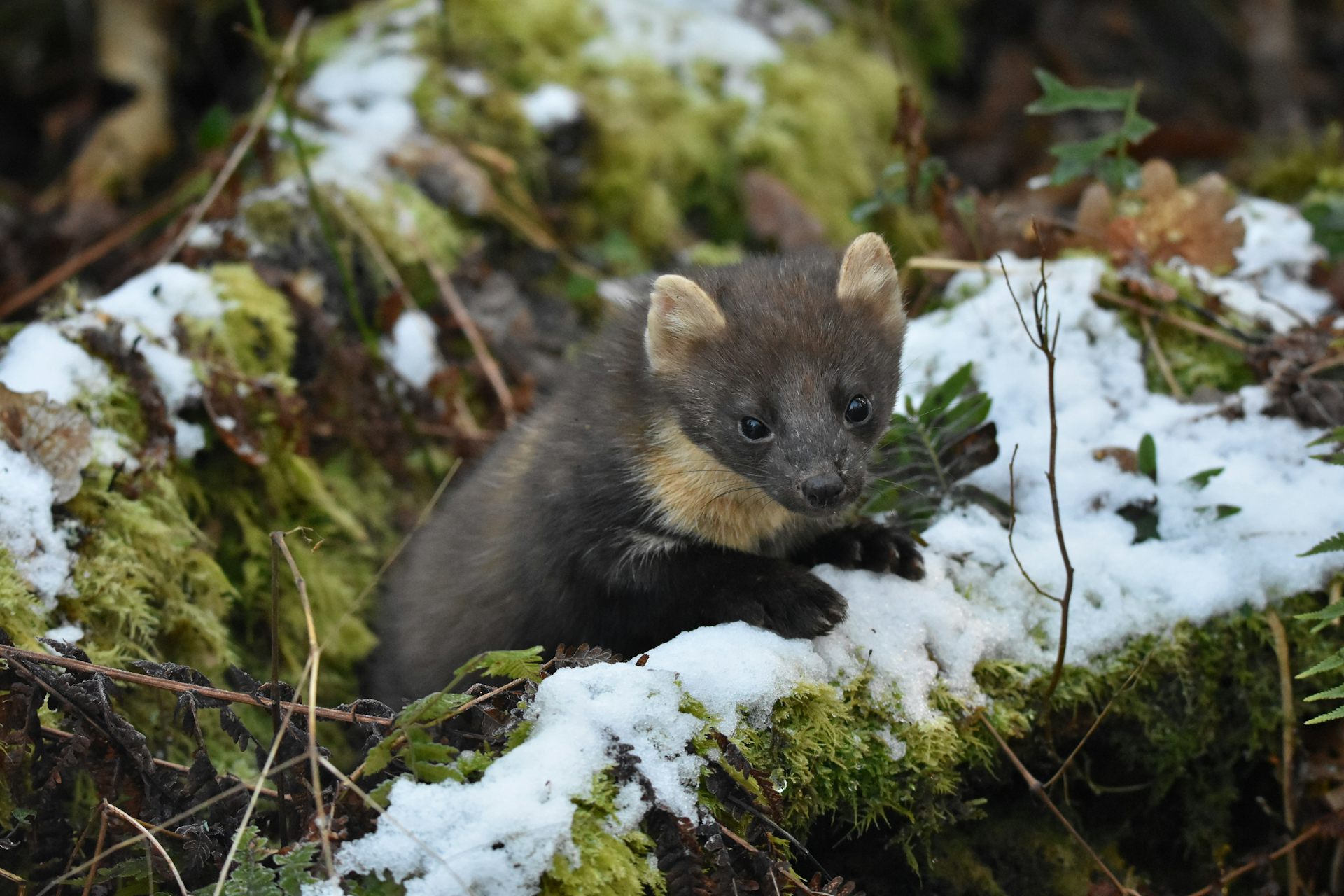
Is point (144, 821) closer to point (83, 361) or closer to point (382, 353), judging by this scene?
point (83, 361)

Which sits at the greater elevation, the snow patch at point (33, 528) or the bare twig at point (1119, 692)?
the snow patch at point (33, 528)

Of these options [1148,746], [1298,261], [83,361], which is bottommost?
[1148,746]

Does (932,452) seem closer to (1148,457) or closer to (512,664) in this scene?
(1148,457)

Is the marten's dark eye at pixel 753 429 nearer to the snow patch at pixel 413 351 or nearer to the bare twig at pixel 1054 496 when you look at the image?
the bare twig at pixel 1054 496

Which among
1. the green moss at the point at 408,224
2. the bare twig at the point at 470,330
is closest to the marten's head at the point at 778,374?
the bare twig at the point at 470,330

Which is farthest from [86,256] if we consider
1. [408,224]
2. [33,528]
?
[33,528]

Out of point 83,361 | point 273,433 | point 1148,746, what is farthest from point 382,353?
point 1148,746

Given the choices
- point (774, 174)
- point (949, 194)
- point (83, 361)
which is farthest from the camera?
point (774, 174)
